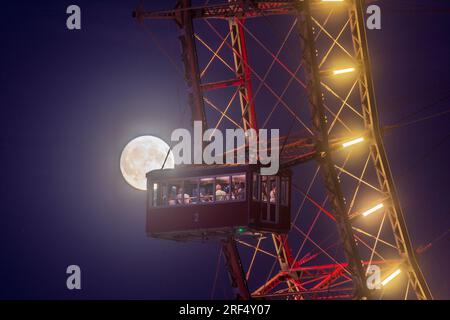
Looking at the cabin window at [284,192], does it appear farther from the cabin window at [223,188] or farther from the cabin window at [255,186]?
the cabin window at [223,188]

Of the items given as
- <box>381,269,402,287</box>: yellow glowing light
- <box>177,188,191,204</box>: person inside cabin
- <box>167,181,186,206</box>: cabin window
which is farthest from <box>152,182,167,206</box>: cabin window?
<box>381,269,402,287</box>: yellow glowing light

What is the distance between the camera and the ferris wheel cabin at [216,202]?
146 ft

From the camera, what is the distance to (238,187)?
1766 inches

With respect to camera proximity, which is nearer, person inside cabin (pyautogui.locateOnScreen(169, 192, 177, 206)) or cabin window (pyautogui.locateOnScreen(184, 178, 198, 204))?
cabin window (pyautogui.locateOnScreen(184, 178, 198, 204))

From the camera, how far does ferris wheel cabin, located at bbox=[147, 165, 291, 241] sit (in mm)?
44625

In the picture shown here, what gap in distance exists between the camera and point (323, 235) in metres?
58.9

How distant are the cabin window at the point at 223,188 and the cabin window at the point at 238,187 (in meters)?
0.21

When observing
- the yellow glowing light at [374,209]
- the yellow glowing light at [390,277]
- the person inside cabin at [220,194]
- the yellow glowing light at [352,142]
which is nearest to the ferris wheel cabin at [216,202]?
the person inside cabin at [220,194]

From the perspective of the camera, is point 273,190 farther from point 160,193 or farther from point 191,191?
point 160,193

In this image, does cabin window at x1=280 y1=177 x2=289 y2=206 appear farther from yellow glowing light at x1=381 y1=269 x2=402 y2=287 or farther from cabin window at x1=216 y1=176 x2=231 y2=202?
yellow glowing light at x1=381 y1=269 x2=402 y2=287

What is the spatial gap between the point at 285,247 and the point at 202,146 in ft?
22.3

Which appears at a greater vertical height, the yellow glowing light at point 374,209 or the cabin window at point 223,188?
the cabin window at point 223,188
